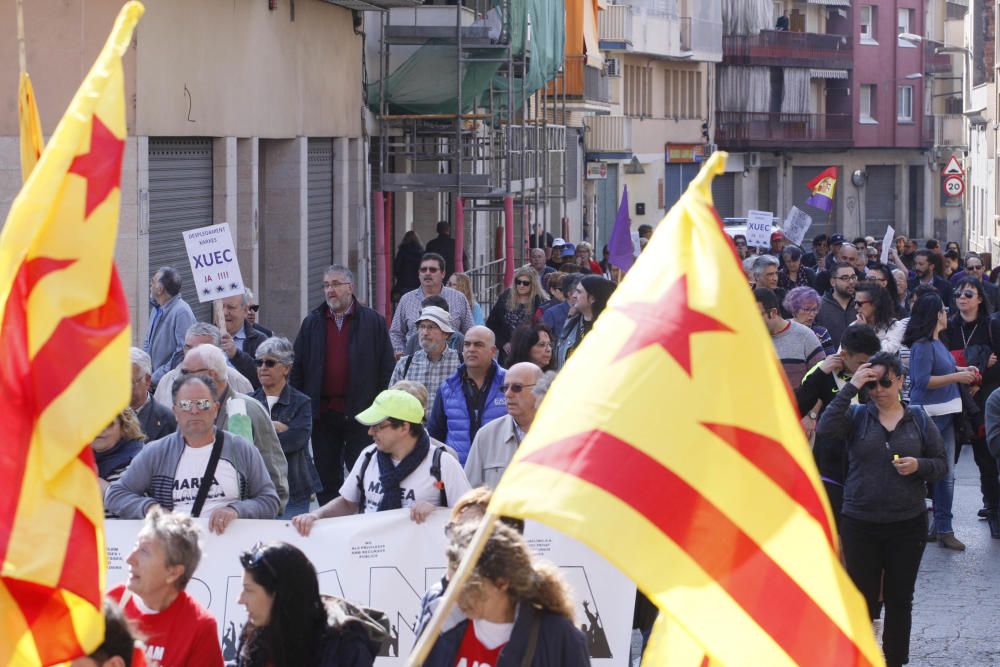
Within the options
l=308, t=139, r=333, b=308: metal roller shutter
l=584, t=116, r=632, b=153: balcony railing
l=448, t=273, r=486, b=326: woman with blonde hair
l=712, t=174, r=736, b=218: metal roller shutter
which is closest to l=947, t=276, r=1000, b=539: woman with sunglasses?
l=448, t=273, r=486, b=326: woman with blonde hair

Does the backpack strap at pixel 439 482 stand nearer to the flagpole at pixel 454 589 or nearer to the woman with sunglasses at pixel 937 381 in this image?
the flagpole at pixel 454 589

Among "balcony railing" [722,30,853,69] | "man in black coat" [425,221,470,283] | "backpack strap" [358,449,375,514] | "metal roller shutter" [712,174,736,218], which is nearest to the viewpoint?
"backpack strap" [358,449,375,514]

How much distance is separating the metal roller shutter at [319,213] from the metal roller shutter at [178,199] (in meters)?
3.44

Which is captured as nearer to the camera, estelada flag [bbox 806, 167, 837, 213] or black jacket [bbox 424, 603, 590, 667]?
black jacket [bbox 424, 603, 590, 667]

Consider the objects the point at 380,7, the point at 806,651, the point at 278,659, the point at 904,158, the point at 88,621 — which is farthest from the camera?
the point at 904,158

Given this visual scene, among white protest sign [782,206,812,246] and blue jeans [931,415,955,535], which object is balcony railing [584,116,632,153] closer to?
white protest sign [782,206,812,246]

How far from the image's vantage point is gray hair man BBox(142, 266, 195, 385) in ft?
39.2

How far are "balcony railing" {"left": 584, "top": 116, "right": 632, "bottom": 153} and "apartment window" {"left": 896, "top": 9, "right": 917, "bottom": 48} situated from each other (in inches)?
1057

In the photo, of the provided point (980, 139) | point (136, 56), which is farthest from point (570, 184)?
point (136, 56)

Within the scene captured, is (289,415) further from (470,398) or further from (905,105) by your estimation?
(905,105)

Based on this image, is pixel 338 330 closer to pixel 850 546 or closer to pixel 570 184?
pixel 850 546

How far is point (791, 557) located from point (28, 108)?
282cm

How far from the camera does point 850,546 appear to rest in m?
8.83

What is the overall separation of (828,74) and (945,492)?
61.0 m
